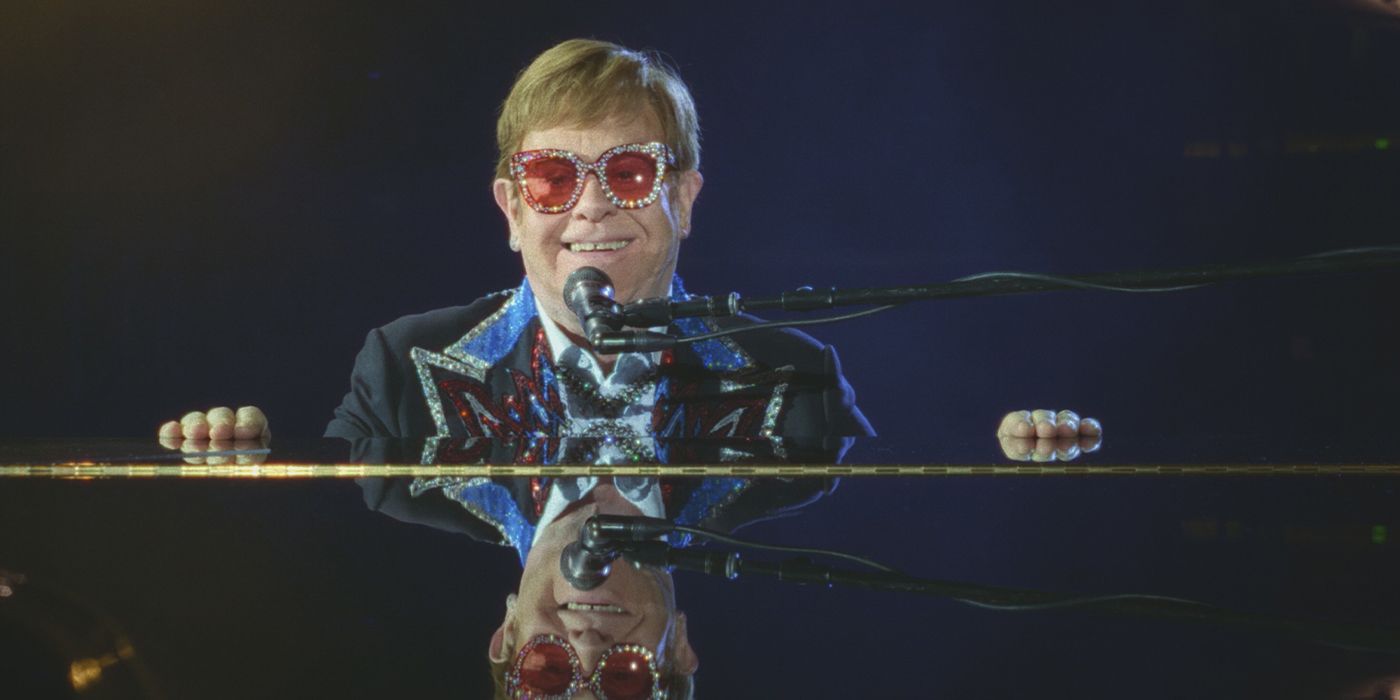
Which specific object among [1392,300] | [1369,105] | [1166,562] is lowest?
[1166,562]

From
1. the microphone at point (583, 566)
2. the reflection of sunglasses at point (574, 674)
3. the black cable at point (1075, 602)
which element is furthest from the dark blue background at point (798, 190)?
the reflection of sunglasses at point (574, 674)

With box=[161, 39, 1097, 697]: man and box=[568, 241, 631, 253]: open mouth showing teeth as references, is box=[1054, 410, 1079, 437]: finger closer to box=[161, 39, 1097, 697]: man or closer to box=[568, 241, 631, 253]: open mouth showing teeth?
box=[161, 39, 1097, 697]: man

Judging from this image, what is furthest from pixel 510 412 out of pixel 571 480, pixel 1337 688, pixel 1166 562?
pixel 1337 688

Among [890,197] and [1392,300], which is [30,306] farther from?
[1392,300]

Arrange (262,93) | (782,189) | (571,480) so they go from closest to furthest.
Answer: (571,480), (782,189), (262,93)

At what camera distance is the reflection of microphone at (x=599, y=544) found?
2.21 feet

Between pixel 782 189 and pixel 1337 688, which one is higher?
pixel 782 189

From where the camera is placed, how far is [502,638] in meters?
0.56

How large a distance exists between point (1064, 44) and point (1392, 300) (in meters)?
1.13

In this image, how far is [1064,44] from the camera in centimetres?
283

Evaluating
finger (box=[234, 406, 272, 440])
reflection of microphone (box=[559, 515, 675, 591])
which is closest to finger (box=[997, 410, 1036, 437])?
reflection of microphone (box=[559, 515, 675, 591])

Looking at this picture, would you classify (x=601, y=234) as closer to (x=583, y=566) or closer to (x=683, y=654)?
(x=583, y=566)

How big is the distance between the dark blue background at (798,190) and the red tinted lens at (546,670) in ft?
7.23

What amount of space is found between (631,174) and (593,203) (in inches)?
3.7
